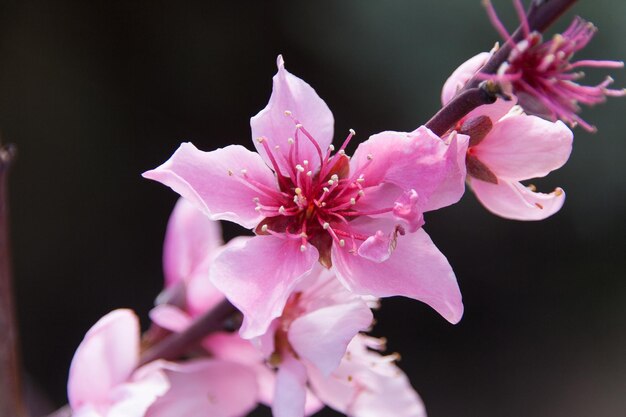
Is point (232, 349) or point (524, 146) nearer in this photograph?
point (524, 146)

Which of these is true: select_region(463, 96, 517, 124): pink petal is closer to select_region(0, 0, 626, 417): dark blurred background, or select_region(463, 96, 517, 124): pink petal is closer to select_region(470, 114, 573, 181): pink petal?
select_region(470, 114, 573, 181): pink petal

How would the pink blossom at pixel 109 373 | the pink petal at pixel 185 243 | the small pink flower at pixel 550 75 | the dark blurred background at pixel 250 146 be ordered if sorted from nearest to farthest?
the small pink flower at pixel 550 75 → the pink blossom at pixel 109 373 → the pink petal at pixel 185 243 → the dark blurred background at pixel 250 146

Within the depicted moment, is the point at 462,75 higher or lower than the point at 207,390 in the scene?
higher

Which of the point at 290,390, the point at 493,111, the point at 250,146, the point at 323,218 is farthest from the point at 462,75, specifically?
the point at 250,146

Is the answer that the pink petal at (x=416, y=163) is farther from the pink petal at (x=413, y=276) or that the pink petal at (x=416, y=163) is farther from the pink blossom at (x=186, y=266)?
the pink blossom at (x=186, y=266)

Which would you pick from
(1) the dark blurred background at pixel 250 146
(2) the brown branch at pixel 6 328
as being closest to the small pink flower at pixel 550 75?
(2) the brown branch at pixel 6 328

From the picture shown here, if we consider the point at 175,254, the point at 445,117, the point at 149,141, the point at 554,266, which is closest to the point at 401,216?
the point at 445,117

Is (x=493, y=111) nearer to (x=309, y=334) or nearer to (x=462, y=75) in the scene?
(x=462, y=75)
